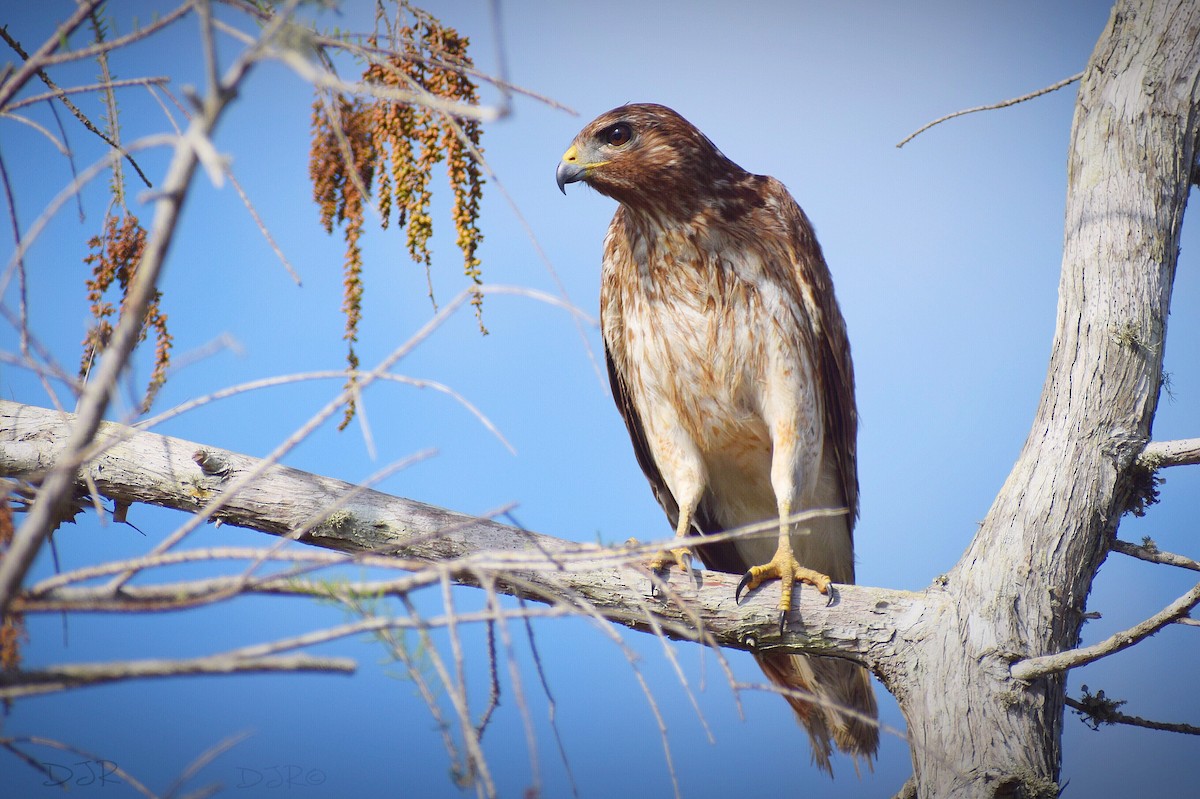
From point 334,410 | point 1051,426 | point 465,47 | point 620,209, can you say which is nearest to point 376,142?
point 465,47

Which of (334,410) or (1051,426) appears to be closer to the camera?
(334,410)

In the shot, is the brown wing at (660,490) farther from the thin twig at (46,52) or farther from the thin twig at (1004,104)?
the thin twig at (46,52)

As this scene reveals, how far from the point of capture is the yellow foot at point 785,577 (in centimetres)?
258

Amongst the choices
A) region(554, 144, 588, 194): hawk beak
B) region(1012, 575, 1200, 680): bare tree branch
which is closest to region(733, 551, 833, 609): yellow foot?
region(1012, 575, 1200, 680): bare tree branch

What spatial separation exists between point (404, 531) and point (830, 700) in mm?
1616

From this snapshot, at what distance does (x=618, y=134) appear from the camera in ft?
10.2

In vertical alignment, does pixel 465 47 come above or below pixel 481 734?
above

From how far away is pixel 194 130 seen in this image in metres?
0.85

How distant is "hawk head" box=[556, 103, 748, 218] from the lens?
3053mm

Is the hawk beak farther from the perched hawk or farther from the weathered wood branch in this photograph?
the weathered wood branch

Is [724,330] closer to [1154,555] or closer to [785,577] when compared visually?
[785,577]

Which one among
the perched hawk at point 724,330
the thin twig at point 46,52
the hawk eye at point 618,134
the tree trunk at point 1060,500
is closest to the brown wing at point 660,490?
the perched hawk at point 724,330

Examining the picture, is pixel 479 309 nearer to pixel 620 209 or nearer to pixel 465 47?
pixel 465 47

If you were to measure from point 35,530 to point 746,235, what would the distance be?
95.5 inches
